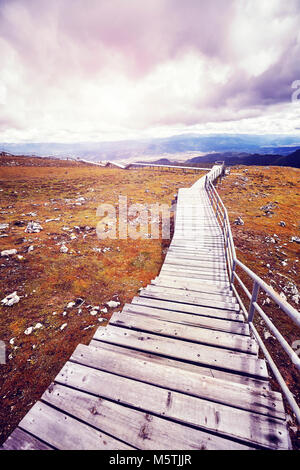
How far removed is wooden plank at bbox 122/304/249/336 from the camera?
3442mm

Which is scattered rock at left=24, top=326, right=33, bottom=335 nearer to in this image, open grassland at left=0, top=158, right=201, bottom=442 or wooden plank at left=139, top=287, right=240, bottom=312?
open grassland at left=0, top=158, right=201, bottom=442

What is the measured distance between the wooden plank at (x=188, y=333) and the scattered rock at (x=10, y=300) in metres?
3.41

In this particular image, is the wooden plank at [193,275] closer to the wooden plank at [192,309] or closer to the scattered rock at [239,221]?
the wooden plank at [192,309]

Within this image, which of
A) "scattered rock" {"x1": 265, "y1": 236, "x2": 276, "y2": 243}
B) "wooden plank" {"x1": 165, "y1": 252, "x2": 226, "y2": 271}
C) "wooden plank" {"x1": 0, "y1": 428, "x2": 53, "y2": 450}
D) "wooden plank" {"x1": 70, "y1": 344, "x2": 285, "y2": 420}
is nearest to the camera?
"wooden plank" {"x1": 0, "y1": 428, "x2": 53, "y2": 450}

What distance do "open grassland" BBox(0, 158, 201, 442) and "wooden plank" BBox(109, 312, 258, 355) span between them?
154 centimetres

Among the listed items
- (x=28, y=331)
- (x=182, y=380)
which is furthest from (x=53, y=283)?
(x=182, y=380)

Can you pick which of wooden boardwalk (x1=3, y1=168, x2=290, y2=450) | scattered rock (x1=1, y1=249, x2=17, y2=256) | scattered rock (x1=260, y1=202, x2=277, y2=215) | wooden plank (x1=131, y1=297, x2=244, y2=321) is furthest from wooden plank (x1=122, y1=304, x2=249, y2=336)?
scattered rock (x1=260, y1=202, x2=277, y2=215)

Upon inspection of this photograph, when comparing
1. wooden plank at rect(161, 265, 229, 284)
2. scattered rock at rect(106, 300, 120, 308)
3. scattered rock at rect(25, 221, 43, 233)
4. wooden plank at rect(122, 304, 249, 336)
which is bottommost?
scattered rock at rect(106, 300, 120, 308)

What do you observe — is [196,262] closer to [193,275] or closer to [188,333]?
[193,275]

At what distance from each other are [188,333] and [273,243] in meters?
7.81

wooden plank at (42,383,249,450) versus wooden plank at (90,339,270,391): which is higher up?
wooden plank at (42,383,249,450)

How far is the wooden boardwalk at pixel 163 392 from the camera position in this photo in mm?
1853

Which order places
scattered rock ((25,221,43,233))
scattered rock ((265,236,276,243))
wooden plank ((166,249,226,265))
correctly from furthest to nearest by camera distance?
scattered rock ((25,221,43,233)) < scattered rock ((265,236,276,243)) < wooden plank ((166,249,226,265))
